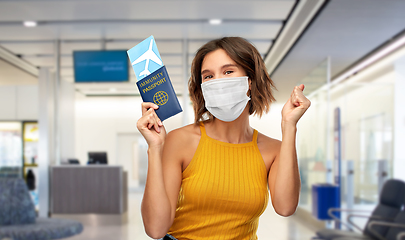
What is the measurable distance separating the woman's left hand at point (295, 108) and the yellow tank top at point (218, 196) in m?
0.17

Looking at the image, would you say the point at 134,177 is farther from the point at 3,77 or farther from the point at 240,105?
the point at 240,105

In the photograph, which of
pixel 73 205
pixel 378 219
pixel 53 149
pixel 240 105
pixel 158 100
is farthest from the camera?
pixel 53 149

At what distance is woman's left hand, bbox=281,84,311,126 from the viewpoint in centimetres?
104

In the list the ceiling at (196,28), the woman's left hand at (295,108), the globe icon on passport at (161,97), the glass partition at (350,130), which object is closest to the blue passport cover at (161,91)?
the globe icon on passport at (161,97)

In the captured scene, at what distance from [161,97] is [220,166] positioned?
28 cm

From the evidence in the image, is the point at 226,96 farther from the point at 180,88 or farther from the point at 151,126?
the point at 180,88

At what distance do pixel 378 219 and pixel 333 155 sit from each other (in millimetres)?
1741

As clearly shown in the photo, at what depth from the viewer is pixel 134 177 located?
305 inches

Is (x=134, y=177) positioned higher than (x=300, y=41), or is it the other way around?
(x=300, y=41)

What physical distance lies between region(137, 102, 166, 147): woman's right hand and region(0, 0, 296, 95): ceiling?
3590mm

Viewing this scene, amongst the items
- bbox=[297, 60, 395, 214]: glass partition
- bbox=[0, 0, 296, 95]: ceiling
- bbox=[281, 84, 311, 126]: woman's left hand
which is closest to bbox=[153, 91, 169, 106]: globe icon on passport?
bbox=[281, 84, 311, 126]: woman's left hand

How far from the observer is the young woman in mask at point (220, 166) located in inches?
39.3

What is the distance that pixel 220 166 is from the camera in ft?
3.54

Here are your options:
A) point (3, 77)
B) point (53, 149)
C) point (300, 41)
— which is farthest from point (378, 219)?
point (3, 77)
